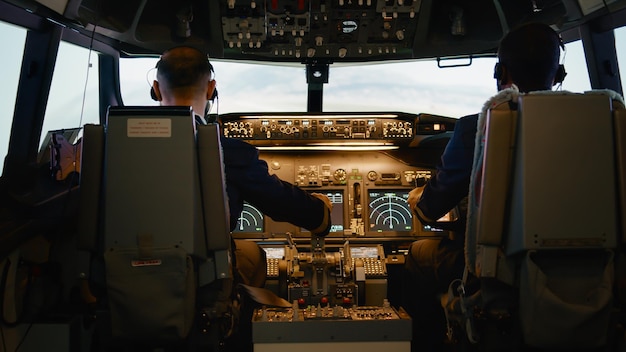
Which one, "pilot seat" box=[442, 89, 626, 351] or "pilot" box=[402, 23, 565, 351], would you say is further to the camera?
"pilot" box=[402, 23, 565, 351]

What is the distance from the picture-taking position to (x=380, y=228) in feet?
11.1

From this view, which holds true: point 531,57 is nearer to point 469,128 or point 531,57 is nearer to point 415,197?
point 469,128

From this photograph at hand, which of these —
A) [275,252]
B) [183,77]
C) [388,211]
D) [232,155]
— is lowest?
[275,252]

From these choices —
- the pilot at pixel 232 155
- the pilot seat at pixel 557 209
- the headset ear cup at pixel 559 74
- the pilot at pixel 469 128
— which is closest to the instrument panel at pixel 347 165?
the pilot at pixel 469 128

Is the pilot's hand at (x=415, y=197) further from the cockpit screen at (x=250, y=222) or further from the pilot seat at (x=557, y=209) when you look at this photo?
the cockpit screen at (x=250, y=222)

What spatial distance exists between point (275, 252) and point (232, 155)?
108cm

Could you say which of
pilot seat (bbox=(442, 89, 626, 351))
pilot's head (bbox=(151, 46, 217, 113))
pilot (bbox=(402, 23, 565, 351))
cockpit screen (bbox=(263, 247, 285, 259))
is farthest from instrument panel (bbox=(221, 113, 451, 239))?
pilot seat (bbox=(442, 89, 626, 351))

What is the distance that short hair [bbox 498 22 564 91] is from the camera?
6.80 ft

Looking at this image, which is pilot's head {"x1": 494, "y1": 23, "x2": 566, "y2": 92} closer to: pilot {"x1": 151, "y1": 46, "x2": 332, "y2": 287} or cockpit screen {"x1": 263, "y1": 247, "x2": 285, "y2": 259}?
pilot {"x1": 151, "y1": 46, "x2": 332, "y2": 287}

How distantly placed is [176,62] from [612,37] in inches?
78.9

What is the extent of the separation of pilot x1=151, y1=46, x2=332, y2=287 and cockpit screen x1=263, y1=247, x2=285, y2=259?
837 mm

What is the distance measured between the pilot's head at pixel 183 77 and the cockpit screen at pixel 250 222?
3.87 ft

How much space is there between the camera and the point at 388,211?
3.42 metres

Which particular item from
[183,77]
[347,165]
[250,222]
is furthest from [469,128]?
[250,222]
